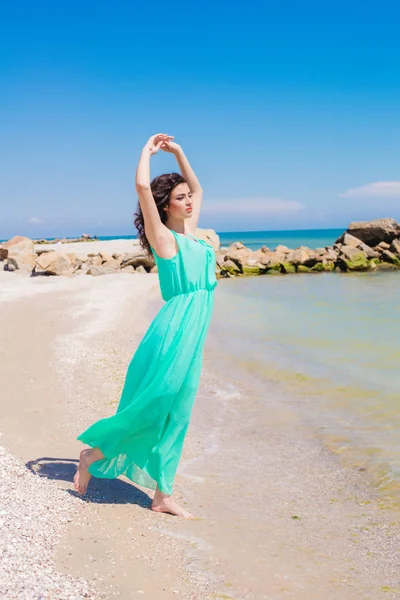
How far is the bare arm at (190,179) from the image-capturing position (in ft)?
13.9

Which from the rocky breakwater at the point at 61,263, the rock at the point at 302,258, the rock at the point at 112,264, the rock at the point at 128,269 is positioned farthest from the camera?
the rock at the point at 302,258

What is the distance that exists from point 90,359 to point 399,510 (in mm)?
5152

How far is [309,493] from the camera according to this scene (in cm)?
473

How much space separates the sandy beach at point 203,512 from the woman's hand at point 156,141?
7.11 feet

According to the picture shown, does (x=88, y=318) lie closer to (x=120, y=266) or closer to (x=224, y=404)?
(x=224, y=404)

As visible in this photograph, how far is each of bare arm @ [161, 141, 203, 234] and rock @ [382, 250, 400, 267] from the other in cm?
2973

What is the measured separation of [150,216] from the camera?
12.0 ft

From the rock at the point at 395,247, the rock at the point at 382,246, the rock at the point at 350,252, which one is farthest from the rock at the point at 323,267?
the rock at the point at 395,247

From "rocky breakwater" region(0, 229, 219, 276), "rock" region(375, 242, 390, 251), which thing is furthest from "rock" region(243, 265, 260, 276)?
"rock" region(375, 242, 390, 251)

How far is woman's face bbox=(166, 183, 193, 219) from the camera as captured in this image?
3904 millimetres

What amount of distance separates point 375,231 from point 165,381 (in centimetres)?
3298

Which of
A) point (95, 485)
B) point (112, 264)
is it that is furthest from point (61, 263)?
point (95, 485)

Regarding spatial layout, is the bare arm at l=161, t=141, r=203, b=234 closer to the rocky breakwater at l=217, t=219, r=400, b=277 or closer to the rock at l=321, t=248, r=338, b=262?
the rocky breakwater at l=217, t=219, r=400, b=277

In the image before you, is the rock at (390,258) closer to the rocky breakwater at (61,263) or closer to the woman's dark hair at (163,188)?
the rocky breakwater at (61,263)
